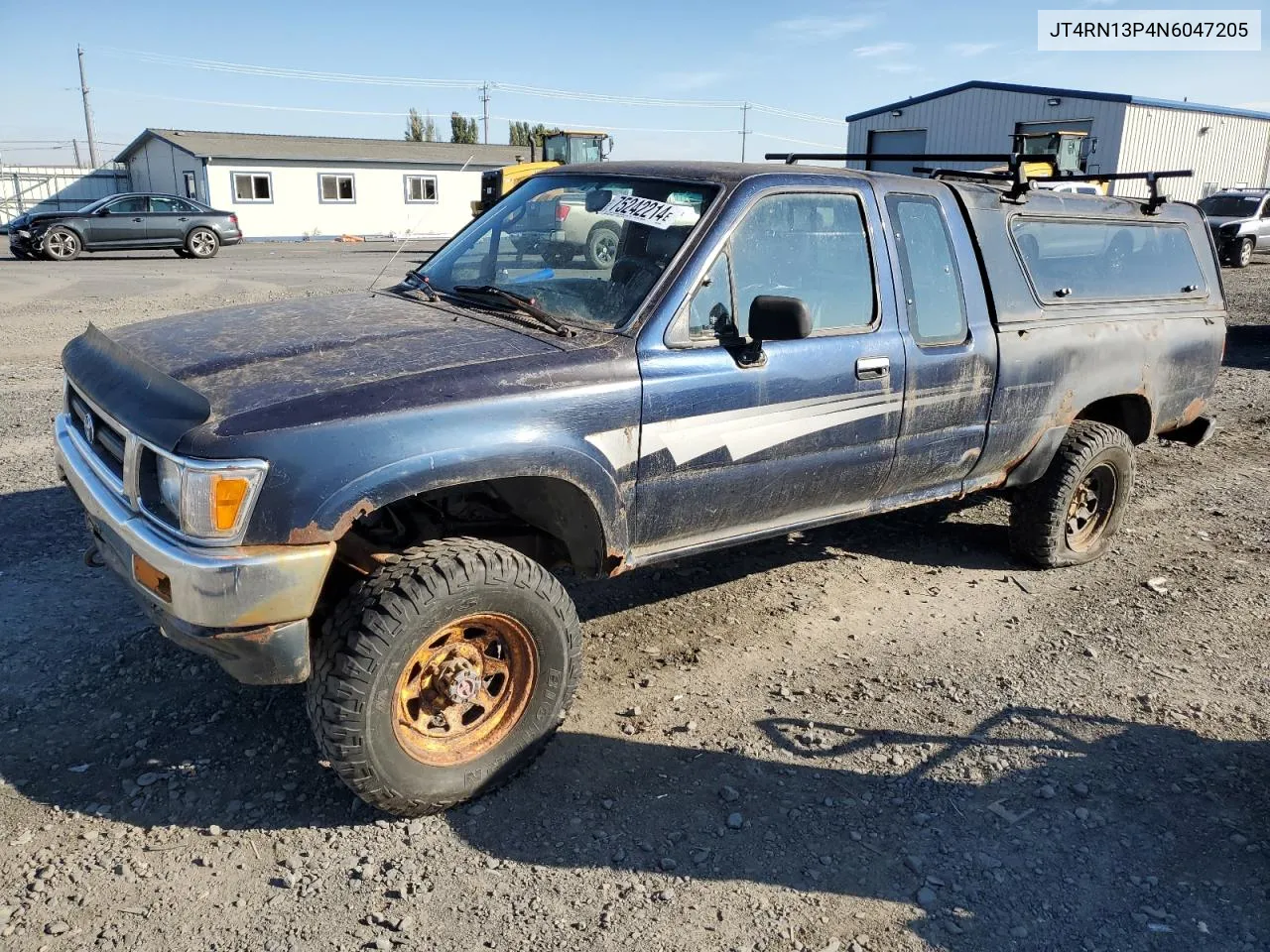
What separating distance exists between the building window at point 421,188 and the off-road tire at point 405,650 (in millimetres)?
36645

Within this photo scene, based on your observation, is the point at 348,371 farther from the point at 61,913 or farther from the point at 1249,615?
the point at 1249,615

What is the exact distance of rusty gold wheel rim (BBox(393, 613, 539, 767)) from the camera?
3.08 m

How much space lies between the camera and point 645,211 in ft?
12.5

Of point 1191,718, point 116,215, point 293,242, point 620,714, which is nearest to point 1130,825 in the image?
point 1191,718

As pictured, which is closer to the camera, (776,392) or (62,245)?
(776,392)

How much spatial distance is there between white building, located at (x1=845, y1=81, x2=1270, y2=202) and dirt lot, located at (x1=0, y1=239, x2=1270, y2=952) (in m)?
28.6

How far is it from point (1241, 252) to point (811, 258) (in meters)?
23.8

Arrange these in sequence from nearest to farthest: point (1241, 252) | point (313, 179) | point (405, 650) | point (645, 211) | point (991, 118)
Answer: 1. point (405, 650)
2. point (645, 211)
3. point (1241, 252)
4. point (991, 118)
5. point (313, 179)

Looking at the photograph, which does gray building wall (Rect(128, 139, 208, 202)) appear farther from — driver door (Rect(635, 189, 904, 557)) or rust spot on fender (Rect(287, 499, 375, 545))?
rust spot on fender (Rect(287, 499, 375, 545))

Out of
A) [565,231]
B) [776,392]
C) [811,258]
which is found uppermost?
[565,231]

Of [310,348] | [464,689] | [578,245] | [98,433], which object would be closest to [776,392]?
[578,245]

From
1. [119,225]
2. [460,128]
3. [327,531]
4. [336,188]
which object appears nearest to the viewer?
[327,531]

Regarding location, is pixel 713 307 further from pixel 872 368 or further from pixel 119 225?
pixel 119 225

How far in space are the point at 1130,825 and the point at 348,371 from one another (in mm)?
2909
